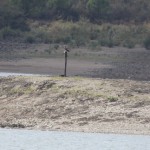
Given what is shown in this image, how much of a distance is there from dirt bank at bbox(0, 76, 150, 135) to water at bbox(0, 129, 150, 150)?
49cm

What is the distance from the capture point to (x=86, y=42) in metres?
53.5

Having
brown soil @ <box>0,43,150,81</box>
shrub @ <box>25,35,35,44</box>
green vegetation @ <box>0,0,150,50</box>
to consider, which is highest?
green vegetation @ <box>0,0,150,50</box>

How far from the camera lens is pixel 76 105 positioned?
2881 cm

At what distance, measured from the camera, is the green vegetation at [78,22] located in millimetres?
54125

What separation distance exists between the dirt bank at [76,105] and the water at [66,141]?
19.3 inches

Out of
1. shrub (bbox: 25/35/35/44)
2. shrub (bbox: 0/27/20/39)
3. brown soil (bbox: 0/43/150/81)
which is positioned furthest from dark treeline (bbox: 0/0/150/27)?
brown soil (bbox: 0/43/150/81)

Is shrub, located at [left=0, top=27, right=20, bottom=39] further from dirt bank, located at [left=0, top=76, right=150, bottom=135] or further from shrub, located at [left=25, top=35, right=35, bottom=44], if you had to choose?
dirt bank, located at [left=0, top=76, right=150, bottom=135]

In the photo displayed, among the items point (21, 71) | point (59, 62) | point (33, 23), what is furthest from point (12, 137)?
point (33, 23)

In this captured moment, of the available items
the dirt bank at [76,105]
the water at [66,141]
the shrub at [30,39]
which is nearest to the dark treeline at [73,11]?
the shrub at [30,39]

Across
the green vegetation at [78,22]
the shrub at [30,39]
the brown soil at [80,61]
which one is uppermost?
the green vegetation at [78,22]

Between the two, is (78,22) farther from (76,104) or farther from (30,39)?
(76,104)

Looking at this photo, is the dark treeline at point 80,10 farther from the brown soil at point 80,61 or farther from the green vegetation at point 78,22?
the brown soil at point 80,61

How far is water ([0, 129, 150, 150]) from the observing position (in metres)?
25.0

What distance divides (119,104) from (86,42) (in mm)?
25084
